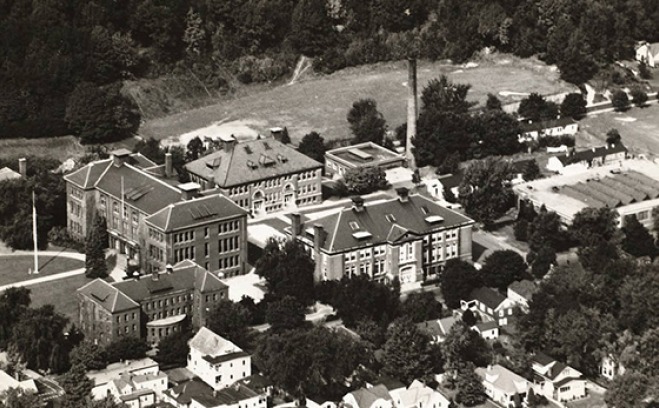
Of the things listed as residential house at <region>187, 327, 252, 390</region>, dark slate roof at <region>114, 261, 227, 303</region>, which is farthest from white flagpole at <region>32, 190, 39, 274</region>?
residential house at <region>187, 327, 252, 390</region>

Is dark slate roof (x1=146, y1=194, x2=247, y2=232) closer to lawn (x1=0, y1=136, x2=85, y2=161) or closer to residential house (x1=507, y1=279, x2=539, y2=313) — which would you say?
residential house (x1=507, y1=279, x2=539, y2=313)

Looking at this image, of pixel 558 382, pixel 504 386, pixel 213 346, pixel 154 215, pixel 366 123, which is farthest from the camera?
pixel 366 123

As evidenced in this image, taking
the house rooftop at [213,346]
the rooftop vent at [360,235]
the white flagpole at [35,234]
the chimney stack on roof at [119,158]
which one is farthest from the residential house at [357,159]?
the house rooftop at [213,346]

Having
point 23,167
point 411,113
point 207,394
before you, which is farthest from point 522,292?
point 23,167

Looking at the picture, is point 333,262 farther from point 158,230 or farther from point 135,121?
point 135,121

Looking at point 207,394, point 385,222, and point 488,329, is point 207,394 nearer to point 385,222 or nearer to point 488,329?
point 488,329

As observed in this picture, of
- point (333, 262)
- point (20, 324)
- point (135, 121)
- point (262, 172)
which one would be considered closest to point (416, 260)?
point (333, 262)
